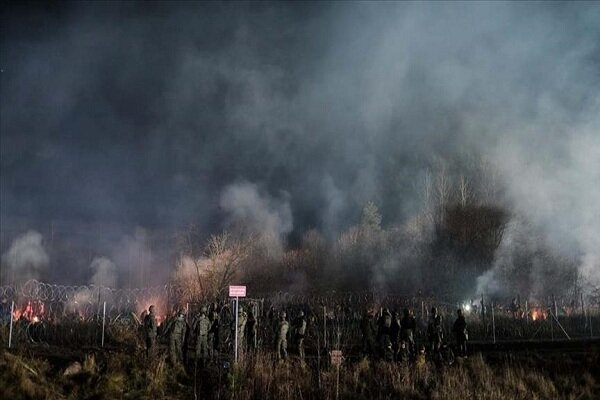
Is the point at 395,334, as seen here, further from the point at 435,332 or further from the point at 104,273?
the point at 104,273

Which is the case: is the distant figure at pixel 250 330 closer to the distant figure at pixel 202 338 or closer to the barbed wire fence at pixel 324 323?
the barbed wire fence at pixel 324 323

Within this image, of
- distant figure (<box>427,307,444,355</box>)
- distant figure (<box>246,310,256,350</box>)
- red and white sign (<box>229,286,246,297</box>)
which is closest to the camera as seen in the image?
red and white sign (<box>229,286,246,297</box>)

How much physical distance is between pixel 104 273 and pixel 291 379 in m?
43.3

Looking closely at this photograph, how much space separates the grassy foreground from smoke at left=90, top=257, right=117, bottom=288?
37093 mm

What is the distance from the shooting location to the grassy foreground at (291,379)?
15.9m

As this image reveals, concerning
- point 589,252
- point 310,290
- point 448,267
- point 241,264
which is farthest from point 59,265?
point 589,252

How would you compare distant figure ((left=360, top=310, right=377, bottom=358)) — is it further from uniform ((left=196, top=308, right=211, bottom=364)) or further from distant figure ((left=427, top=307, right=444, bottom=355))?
uniform ((left=196, top=308, right=211, bottom=364))

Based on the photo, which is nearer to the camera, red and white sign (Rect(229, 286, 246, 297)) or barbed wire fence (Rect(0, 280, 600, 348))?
red and white sign (Rect(229, 286, 246, 297))

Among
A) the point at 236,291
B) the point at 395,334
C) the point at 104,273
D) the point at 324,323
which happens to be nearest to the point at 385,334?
the point at 395,334

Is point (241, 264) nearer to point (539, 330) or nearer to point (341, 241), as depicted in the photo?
point (341, 241)


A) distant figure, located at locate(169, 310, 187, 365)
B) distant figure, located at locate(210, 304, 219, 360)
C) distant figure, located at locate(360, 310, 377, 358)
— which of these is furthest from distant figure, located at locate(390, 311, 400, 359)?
distant figure, located at locate(169, 310, 187, 365)

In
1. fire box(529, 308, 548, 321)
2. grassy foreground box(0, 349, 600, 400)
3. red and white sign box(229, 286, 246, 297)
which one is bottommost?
grassy foreground box(0, 349, 600, 400)

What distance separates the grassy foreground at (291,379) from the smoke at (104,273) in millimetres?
37093

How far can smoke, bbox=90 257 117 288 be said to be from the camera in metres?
54.0
